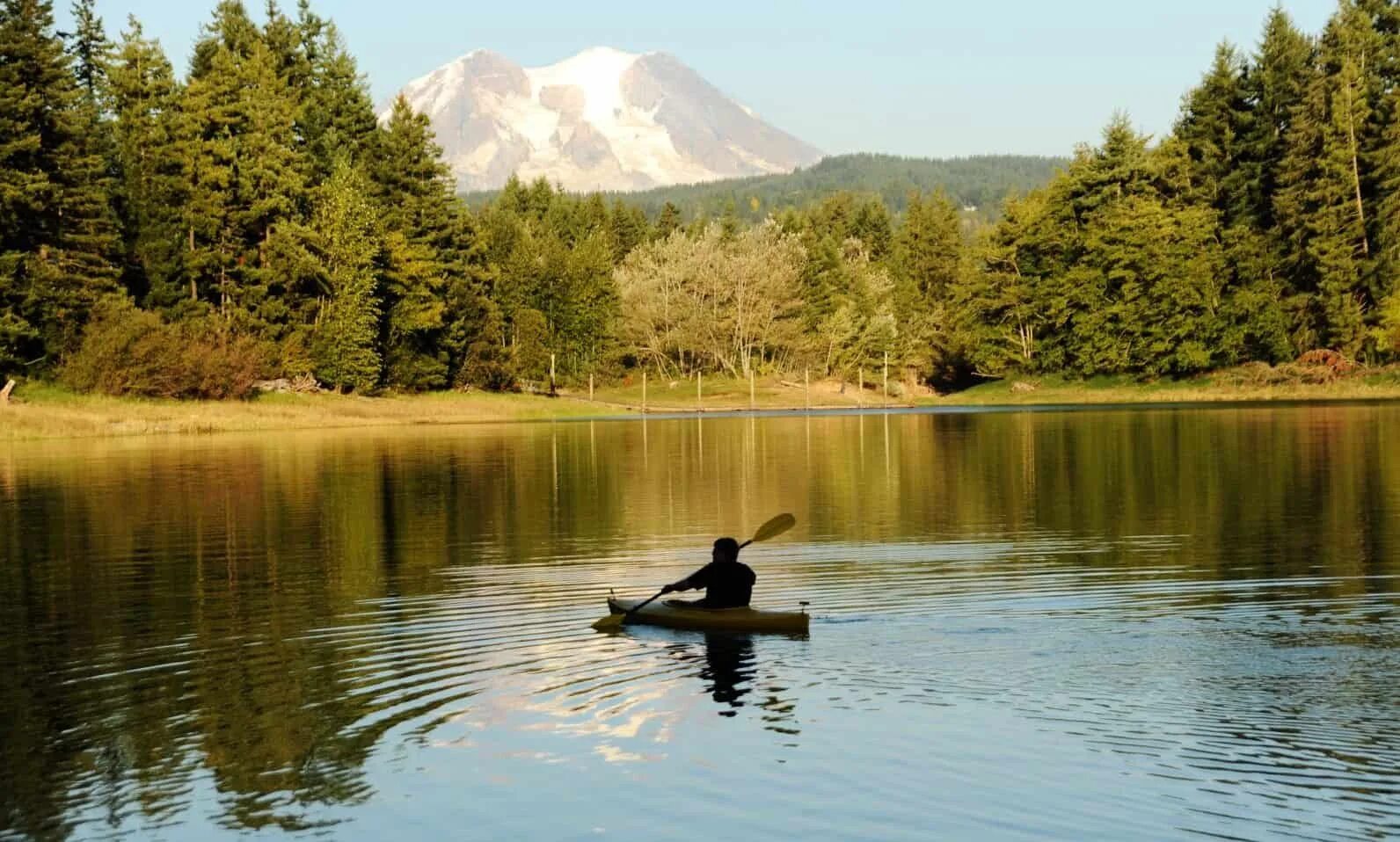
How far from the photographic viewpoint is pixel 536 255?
133250 millimetres

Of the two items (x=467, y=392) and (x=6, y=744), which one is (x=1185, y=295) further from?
(x=6, y=744)

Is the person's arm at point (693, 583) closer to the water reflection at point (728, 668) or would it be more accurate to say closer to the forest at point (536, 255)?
the water reflection at point (728, 668)

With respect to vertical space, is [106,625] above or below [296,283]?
below

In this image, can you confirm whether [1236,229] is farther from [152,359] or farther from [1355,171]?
[152,359]

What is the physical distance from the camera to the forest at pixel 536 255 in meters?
82.9

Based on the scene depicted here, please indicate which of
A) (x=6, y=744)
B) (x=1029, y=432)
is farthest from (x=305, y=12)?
(x=6, y=744)

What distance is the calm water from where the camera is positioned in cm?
1212

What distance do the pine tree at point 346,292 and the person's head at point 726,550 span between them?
78848 mm

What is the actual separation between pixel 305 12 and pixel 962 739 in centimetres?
10996

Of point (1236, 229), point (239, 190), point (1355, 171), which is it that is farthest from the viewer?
point (1236, 229)

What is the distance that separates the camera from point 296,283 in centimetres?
9744

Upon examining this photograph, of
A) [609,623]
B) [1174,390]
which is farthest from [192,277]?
[609,623]

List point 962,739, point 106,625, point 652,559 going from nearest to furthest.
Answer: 1. point 962,739
2. point 106,625
3. point 652,559

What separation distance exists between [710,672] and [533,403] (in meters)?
94.7
